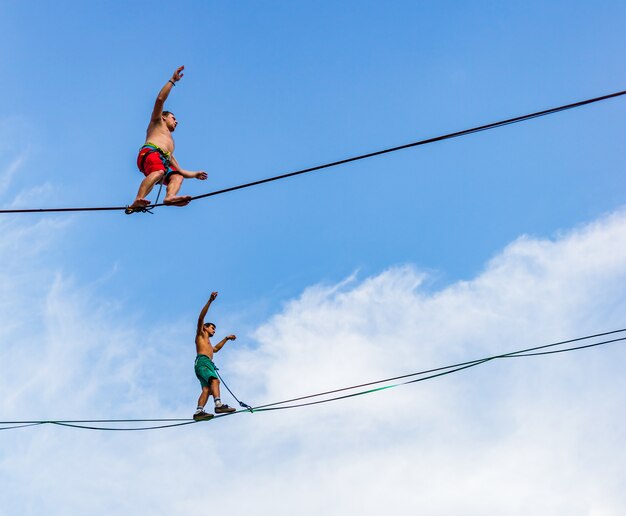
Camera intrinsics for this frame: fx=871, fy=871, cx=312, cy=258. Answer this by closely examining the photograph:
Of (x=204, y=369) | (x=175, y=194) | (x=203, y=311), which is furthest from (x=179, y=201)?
(x=204, y=369)

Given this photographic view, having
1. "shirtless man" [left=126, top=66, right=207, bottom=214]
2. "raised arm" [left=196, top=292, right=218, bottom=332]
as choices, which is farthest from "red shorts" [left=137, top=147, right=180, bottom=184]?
"raised arm" [left=196, top=292, right=218, bottom=332]

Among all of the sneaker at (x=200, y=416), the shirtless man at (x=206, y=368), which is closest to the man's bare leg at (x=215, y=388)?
the shirtless man at (x=206, y=368)

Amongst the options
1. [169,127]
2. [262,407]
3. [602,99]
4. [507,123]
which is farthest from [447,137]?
[262,407]

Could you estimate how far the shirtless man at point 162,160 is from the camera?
8.30 meters

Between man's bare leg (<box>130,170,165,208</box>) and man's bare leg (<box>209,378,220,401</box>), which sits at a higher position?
man's bare leg (<box>130,170,165,208</box>)

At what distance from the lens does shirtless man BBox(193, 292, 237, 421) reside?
9.58 m

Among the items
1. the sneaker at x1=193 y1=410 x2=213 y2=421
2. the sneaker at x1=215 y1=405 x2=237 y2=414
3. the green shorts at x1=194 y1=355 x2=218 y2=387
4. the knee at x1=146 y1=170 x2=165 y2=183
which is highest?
the knee at x1=146 y1=170 x2=165 y2=183

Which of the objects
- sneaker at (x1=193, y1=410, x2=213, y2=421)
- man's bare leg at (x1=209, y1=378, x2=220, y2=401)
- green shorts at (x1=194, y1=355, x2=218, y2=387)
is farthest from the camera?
green shorts at (x1=194, y1=355, x2=218, y2=387)

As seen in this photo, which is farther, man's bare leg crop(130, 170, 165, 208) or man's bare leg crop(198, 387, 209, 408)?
man's bare leg crop(198, 387, 209, 408)

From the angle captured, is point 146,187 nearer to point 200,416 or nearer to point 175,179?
point 175,179

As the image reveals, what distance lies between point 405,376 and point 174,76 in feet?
12.6

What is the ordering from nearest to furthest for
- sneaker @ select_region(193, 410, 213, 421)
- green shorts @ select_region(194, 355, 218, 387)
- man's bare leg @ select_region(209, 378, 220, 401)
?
sneaker @ select_region(193, 410, 213, 421), man's bare leg @ select_region(209, 378, 220, 401), green shorts @ select_region(194, 355, 218, 387)

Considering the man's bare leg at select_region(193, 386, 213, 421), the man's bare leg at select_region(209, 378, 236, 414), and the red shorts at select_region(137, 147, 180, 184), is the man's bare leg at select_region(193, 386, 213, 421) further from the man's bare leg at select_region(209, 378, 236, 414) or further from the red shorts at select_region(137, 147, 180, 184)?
the red shorts at select_region(137, 147, 180, 184)

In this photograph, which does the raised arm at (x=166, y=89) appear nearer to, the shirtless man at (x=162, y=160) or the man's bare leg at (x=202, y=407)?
the shirtless man at (x=162, y=160)
